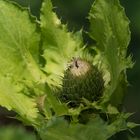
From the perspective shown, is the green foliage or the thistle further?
the green foliage

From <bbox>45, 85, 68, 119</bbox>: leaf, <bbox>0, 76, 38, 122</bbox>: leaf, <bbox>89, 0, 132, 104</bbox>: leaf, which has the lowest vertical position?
<bbox>0, 76, 38, 122</bbox>: leaf

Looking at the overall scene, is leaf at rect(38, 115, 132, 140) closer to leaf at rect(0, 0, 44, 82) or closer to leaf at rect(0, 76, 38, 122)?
leaf at rect(0, 76, 38, 122)

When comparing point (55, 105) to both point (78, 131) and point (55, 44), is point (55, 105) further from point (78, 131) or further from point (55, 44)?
point (55, 44)

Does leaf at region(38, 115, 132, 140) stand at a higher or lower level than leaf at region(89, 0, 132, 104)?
lower

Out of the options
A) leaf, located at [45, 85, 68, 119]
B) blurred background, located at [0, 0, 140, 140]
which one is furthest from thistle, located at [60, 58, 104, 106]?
blurred background, located at [0, 0, 140, 140]

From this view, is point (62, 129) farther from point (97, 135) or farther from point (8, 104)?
point (8, 104)

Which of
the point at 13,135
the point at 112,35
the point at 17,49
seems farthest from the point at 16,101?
the point at 13,135

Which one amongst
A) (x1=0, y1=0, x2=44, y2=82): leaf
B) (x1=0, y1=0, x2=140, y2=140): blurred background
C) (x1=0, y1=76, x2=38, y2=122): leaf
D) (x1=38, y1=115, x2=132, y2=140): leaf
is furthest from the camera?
(x1=0, y1=0, x2=140, y2=140): blurred background

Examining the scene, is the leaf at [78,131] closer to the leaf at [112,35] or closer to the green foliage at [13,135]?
the leaf at [112,35]
